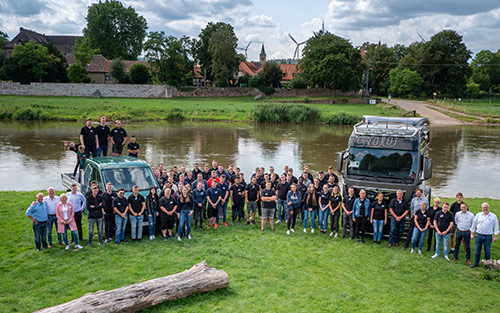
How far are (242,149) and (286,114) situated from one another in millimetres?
21089

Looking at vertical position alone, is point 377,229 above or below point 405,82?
below

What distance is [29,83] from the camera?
69875 millimetres

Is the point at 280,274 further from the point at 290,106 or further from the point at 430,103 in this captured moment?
the point at 430,103

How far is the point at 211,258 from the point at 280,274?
1.79 meters

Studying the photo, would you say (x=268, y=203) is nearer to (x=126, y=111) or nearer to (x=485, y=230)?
(x=485, y=230)

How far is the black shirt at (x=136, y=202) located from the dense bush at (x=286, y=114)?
42.2 metres

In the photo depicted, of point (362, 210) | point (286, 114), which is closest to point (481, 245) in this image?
point (362, 210)

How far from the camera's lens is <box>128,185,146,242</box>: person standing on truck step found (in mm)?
10648

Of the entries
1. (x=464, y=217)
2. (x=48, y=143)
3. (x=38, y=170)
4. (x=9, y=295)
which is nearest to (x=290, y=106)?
(x=48, y=143)

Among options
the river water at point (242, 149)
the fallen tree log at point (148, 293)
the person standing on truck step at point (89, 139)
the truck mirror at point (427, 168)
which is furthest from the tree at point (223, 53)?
the fallen tree log at point (148, 293)

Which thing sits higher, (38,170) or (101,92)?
(101,92)

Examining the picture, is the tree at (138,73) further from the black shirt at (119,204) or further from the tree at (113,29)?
the black shirt at (119,204)

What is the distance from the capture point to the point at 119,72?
75312mm

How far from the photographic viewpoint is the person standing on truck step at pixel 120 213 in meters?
10.5
